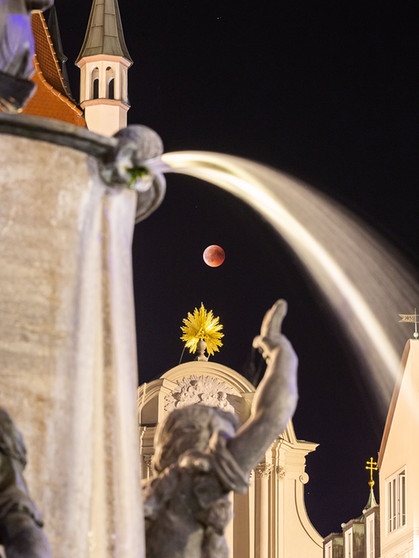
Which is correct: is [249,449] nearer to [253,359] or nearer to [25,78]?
[25,78]

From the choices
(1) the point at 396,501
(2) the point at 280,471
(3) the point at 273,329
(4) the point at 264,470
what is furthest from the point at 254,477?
(3) the point at 273,329

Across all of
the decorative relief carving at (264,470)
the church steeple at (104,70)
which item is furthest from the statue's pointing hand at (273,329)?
the church steeple at (104,70)

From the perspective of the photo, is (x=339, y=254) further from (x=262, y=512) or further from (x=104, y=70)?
(x=104, y=70)

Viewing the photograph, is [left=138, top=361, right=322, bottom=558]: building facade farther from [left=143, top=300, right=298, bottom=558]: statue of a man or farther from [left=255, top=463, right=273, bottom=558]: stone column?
[left=143, top=300, right=298, bottom=558]: statue of a man

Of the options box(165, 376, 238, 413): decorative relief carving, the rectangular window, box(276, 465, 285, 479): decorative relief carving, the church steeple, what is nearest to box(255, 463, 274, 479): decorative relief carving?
box(276, 465, 285, 479): decorative relief carving

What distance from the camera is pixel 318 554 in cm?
4412

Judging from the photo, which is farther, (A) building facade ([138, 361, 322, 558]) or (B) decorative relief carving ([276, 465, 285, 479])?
(B) decorative relief carving ([276, 465, 285, 479])

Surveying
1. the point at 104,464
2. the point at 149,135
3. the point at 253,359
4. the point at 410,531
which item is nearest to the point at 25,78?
→ the point at 149,135

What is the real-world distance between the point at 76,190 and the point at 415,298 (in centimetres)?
4067

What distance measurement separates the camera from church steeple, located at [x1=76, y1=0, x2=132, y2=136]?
53469 mm

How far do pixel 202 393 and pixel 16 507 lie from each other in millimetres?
39219

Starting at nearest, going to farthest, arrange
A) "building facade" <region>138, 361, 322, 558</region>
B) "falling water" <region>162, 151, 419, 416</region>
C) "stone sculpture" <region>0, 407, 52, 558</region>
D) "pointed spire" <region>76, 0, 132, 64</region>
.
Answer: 1. "stone sculpture" <region>0, 407, 52, 558</region>
2. "falling water" <region>162, 151, 419, 416</region>
3. "building facade" <region>138, 361, 322, 558</region>
4. "pointed spire" <region>76, 0, 132, 64</region>

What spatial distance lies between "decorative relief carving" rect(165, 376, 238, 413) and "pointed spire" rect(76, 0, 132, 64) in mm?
12126

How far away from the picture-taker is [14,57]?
6.88m
